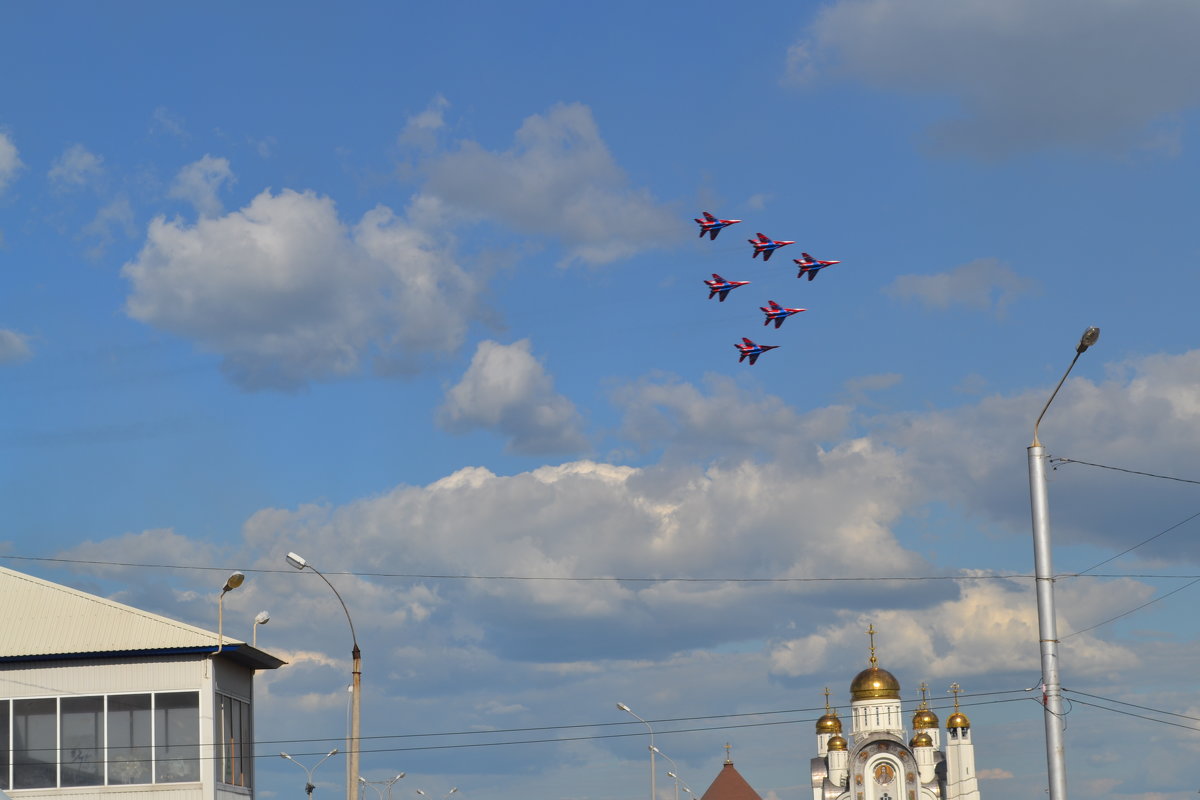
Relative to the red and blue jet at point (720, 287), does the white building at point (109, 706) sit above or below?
below

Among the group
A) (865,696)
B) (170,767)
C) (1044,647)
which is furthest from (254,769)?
(865,696)

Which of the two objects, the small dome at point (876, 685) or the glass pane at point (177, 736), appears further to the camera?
the small dome at point (876, 685)

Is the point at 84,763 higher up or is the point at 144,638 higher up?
the point at 144,638

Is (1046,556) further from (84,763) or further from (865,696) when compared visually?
(865,696)

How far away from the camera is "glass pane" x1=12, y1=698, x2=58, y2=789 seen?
41312 millimetres

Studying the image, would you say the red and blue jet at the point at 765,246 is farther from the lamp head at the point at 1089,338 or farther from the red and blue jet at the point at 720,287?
the lamp head at the point at 1089,338

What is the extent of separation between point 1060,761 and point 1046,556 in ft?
10.9

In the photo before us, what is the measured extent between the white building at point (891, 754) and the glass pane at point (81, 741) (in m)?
99.2

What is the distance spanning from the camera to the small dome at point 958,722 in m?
133

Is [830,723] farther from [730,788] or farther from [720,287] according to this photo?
[720,287]

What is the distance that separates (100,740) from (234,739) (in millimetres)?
4075

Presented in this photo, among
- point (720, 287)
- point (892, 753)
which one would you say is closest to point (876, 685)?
point (892, 753)

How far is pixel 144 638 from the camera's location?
4203cm

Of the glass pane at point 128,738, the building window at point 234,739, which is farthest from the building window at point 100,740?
the building window at point 234,739
